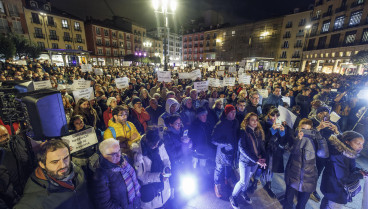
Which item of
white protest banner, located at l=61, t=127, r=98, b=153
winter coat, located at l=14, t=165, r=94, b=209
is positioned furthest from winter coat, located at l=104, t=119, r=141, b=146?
winter coat, located at l=14, t=165, r=94, b=209

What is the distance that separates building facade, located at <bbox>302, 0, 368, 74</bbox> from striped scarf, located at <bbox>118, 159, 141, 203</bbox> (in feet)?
137

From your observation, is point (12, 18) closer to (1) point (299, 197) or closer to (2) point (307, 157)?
(2) point (307, 157)

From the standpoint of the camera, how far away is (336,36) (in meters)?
35.0

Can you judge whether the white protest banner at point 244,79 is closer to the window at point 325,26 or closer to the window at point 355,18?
the window at point 355,18

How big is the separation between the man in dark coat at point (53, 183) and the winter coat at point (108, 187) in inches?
7.4

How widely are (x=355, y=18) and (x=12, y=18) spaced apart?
66.4m

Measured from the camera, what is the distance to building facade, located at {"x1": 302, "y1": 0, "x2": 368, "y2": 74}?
3045 centimetres

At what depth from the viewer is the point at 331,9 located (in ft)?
121

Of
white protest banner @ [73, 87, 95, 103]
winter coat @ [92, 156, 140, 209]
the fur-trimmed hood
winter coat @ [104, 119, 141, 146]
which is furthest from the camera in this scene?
white protest banner @ [73, 87, 95, 103]

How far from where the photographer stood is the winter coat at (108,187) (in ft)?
6.33

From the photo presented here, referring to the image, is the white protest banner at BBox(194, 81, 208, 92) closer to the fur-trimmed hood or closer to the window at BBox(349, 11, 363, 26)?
the fur-trimmed hood

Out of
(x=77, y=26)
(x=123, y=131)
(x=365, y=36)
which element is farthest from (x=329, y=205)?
(x=77, y=26)

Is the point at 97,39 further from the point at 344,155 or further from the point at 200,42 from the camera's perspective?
the point at 344,155

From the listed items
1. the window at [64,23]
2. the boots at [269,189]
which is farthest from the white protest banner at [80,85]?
the window at [64,23]
